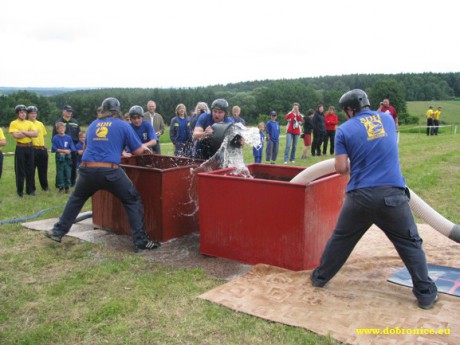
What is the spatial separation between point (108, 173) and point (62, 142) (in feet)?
→ 15.9

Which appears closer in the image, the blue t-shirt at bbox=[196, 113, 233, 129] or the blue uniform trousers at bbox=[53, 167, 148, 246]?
the blue uniform trousers at bbox=[53, 167, 148, 246]

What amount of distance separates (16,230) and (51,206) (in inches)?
70.4

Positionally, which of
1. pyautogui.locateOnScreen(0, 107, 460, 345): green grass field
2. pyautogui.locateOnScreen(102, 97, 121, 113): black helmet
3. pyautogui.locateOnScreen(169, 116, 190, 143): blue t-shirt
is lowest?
pyautogui.locateOnScreen(0, 107, 460, 345): green grass field

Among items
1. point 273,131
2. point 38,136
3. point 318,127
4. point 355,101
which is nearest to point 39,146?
point 38,136

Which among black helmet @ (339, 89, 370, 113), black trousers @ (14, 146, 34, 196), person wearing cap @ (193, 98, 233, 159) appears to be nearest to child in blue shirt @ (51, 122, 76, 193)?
black trousers @ (14, 146, 34, 196)

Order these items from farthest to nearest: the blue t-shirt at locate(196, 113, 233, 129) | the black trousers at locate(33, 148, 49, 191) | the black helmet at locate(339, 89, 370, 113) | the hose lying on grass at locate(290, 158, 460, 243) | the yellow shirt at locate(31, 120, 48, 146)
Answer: the black trousers at locate(33, 148, 49, 191) → the yellow shirt at locate(31, 120, 48, 146) → the blue t-shirt at locate(196, 113, 233, 129) → the hose lying on grass at locate(290, 158, 460, 243) → the black helmet at locate(339, 89, 370, 113)

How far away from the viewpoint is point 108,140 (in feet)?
18.5

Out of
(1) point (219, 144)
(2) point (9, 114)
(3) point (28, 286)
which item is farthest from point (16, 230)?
(2) point (9, 114)

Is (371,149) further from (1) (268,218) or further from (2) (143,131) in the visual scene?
(2) (143,131)

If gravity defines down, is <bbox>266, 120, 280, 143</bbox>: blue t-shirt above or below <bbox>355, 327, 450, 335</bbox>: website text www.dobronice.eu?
above

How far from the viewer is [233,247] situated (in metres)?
5.22

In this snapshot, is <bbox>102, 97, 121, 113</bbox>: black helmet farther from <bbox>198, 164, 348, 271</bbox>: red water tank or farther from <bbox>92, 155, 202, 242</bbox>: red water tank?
<bbox>198, 164, 348, 271</bbox>: red water tank

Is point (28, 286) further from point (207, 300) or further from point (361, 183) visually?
point (361, 183)

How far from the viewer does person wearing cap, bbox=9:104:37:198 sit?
9.25 metres
